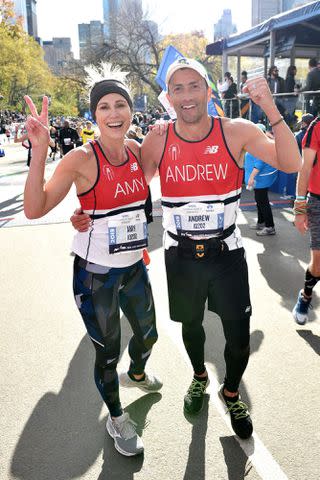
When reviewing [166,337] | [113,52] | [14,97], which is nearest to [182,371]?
[166,337]

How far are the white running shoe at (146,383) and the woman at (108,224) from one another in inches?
17.0

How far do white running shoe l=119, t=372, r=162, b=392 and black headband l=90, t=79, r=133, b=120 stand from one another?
5.80 ft

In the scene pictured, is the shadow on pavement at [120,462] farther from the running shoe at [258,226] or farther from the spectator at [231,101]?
the spectator at [231,101]

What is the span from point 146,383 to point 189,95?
1.90 m

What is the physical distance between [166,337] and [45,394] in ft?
4.03

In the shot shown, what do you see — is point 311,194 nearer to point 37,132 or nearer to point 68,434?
point 37,132

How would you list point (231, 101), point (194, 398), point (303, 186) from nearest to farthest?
point (194, 398) < point (303, 186) < point (231, 101)

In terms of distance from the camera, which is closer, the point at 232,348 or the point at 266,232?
the point at 232,348

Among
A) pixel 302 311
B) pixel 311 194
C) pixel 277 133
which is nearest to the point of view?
Result: pixel 277 133

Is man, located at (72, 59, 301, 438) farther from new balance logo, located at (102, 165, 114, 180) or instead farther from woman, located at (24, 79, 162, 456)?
new balance logo, located at (102, 165, 114, 180)

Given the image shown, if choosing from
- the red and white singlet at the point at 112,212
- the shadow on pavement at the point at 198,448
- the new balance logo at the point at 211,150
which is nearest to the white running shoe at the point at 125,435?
the shadow on pavement at the point at 198,448

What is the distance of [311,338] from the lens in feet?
12.3

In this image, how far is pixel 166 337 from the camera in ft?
13.0

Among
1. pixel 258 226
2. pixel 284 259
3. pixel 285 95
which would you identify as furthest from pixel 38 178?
pixel 285 95
